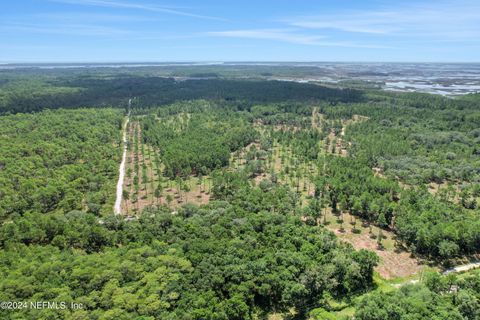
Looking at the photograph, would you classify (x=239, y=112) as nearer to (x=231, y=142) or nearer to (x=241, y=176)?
(x=231, y=142)

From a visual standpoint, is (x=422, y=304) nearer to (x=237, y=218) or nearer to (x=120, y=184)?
(x=237, y=218)

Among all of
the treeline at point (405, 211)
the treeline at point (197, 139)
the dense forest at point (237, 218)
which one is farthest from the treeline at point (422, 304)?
the treeline at point (197, 139)

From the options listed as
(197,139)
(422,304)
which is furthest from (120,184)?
(422,304)

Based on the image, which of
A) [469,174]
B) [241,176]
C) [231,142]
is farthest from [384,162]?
[231,142]

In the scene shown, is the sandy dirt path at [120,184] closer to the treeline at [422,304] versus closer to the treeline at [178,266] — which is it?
the treeline at [178,266]

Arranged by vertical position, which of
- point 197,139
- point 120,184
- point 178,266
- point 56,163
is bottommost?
point 120,184
